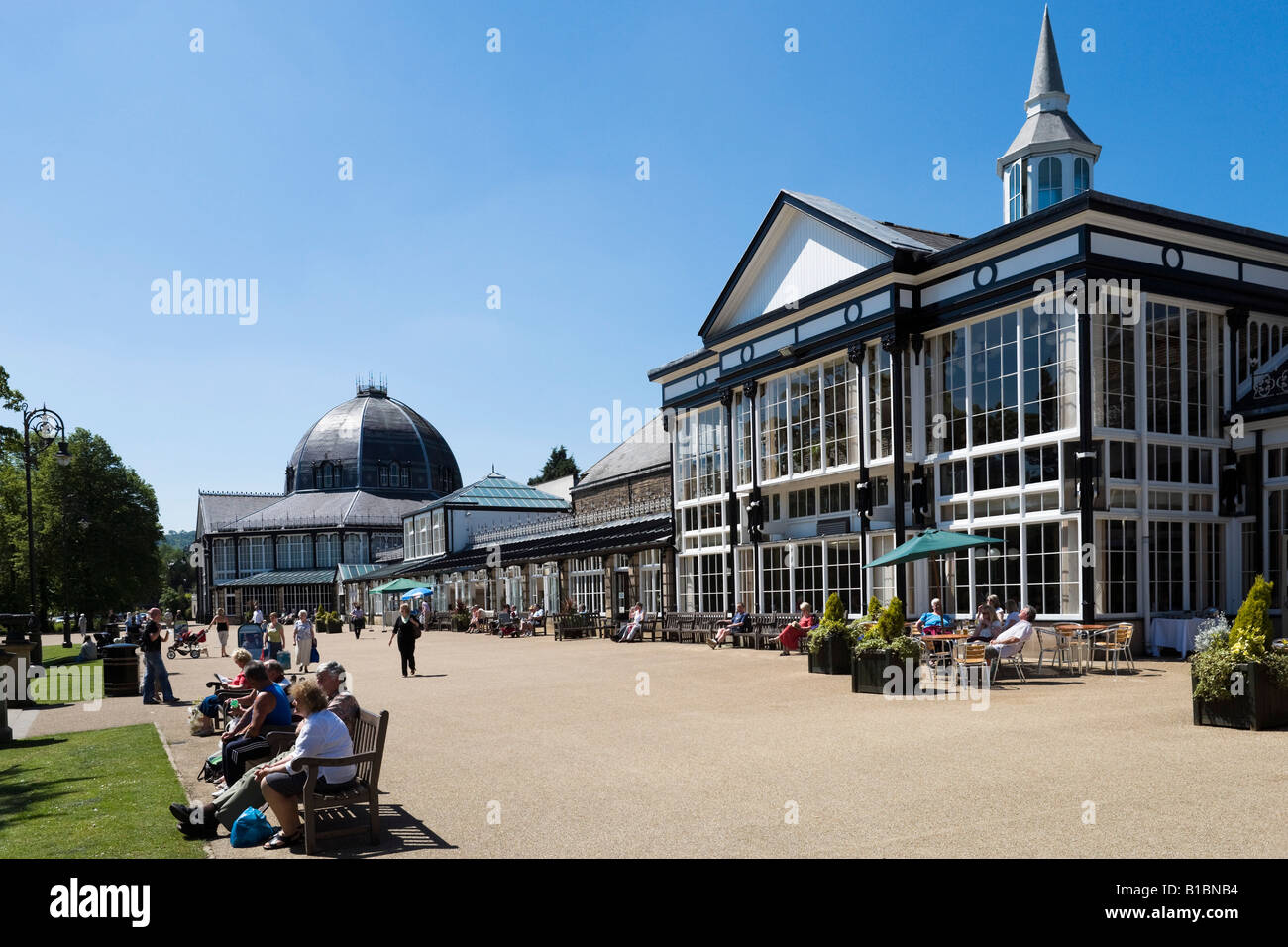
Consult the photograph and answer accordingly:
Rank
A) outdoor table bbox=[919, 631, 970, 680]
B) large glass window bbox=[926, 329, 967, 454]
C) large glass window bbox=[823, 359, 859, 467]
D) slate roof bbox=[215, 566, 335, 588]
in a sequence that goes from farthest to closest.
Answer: slate roof bbox=[215, 566, 335, 588] < large glass window bbox=[823, 359, 859, 467] < large glass window bbox=[926, 329, 967, 454] < outdoor table bbox=[919, 631, 970, 680]

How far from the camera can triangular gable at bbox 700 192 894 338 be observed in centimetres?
2686

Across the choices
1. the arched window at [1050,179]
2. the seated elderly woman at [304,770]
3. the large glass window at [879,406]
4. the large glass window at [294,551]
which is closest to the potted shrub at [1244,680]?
the seated elderly woman at [304,770]

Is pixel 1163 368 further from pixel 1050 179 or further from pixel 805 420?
pixel 805 420

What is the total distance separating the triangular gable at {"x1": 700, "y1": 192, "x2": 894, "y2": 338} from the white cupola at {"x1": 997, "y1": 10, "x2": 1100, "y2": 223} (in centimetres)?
510

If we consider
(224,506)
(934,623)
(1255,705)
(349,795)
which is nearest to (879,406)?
(934,623)

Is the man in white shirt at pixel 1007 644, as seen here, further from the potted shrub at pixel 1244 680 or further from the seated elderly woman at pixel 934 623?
the potted shrub at pixel 1244 680

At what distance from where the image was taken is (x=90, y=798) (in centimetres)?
934

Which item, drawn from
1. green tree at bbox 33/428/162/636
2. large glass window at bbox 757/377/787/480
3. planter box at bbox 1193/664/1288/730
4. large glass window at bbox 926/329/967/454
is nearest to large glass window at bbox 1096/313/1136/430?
large glass window at bbox 926/329/967/454

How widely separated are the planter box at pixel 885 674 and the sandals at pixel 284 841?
10.1 m

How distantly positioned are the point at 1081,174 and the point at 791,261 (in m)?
8.39

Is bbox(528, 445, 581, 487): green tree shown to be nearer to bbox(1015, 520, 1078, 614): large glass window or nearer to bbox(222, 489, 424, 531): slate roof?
A: bbox(222, 489, 424, 531): slate roof

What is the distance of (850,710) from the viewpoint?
13695mm
